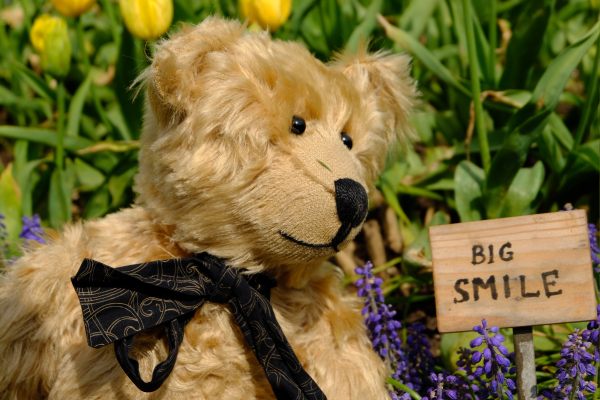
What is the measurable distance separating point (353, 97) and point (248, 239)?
1.04 ft

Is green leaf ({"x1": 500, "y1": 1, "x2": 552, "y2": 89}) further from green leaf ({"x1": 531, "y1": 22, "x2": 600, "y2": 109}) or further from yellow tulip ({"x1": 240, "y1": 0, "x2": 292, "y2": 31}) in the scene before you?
yellow tulip ({"x1": 240, "y1": 0, "x2": 292, "y2": 31})

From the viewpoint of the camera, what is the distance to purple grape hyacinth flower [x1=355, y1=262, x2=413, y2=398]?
56.7 inches

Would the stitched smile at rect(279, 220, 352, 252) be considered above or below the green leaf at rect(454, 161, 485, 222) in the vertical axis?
above

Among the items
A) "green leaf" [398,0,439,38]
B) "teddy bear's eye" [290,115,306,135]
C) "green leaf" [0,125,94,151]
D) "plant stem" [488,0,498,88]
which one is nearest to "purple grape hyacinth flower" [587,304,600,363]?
"teddy bear's eye" [290,115,306,135]

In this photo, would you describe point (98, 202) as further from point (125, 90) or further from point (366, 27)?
point (366, 27)

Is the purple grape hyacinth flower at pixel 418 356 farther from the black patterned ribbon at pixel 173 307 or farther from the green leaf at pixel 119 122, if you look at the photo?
the green leaf at pixel 119 122

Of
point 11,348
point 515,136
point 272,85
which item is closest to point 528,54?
point 515,136

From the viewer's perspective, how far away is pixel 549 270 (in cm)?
127

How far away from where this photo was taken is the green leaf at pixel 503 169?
5.88ft

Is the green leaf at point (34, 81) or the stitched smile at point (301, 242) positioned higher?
the green leaf at point (34, 81)

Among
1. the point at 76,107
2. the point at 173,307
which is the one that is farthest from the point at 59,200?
the point at 173,307

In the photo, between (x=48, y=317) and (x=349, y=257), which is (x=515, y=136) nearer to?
(x=349, y=257)

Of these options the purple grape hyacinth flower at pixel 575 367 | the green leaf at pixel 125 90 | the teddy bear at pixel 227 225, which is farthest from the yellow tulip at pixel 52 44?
the purple grape hyacinth flower at pixel 575 367

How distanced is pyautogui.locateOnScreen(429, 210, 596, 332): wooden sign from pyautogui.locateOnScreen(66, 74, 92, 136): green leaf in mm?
1225
